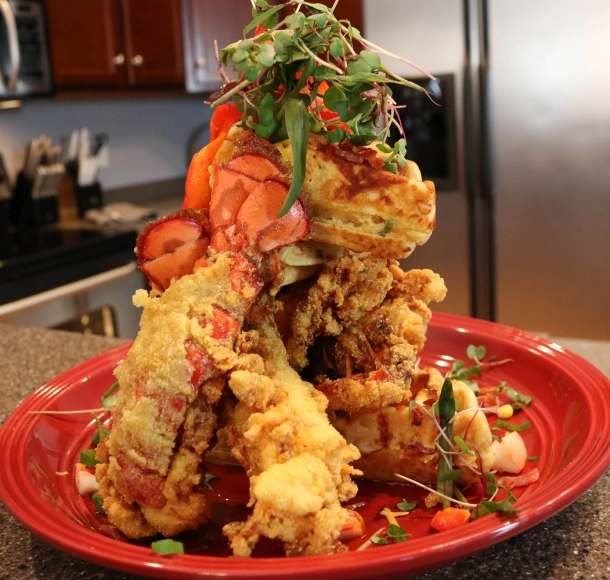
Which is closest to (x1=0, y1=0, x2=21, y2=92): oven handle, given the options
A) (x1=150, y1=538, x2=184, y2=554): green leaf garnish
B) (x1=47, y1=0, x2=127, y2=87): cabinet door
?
(x1=47, y1=0, x2=127, y2=87): cabinet door

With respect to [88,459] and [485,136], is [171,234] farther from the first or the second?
[485,136]

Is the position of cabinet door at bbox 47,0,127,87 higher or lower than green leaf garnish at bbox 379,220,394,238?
higher

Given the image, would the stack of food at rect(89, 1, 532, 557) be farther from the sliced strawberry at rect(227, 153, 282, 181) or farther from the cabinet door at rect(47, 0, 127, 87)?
the cabinet door at rect(47, 0, 127, 87)

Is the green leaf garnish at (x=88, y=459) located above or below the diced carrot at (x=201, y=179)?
below

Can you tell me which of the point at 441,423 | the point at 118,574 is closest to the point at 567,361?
the point at 441,423

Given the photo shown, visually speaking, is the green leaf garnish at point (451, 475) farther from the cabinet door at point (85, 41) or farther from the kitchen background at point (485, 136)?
the cabinet door at point (85, 41)

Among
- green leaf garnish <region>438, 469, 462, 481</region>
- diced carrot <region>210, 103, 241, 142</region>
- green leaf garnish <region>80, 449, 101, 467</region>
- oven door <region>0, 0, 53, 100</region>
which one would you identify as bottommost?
green leaf garnish <region>80, 449, 101, 467</region>

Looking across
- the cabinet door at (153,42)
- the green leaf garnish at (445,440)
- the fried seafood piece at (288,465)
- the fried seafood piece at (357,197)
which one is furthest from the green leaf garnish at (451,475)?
the cabinet door at (153,42)
